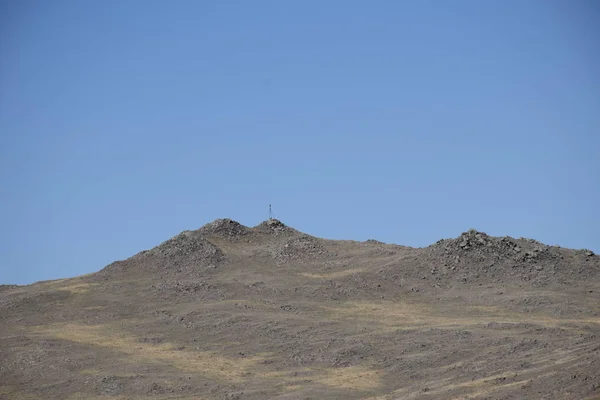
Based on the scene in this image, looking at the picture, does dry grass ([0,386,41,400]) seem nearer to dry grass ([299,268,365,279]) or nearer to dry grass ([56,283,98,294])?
dry grass ([56,283,98,294])

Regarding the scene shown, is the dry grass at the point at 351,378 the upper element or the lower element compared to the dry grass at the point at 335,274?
lower

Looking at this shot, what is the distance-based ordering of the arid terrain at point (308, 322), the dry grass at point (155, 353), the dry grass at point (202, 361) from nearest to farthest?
the arid terrain at point (308, 322) < the dry grass at point (202, 361) < the dry grass at point (155, 353)

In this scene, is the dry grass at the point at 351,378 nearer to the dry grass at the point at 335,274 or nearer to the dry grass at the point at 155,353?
the dry grass at the point at 155,353

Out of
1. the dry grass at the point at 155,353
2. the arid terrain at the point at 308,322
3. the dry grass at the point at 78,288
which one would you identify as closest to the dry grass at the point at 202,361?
the dry grass at the point at 155,353

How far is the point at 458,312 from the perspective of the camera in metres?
67.6

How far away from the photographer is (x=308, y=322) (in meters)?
65.7

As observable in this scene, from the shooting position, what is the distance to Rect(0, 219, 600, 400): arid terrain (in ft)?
173

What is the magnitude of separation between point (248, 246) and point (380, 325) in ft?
81.5

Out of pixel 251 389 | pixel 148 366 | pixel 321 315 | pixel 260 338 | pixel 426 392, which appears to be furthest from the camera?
pixel 321 315

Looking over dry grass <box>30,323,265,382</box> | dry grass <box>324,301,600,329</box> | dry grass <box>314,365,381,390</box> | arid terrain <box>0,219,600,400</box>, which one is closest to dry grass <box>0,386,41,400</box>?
arid terrain <box>0,219,600,400</box>

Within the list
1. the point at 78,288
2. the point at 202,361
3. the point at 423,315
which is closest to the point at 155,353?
the point at 202,361

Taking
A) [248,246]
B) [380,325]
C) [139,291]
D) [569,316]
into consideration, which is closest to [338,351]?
[380,325]

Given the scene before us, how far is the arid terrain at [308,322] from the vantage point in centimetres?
5266

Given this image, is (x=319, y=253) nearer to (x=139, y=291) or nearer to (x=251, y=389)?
(x=139, y=291)
